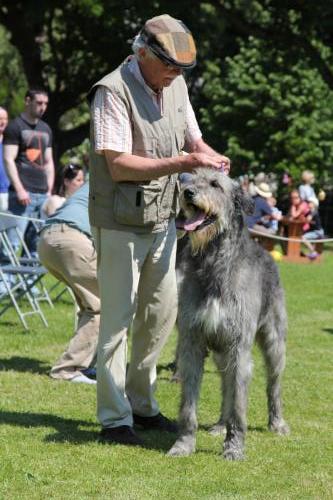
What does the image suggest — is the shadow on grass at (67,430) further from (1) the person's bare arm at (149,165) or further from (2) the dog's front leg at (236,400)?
(1) the person's bare arm at (149,165)

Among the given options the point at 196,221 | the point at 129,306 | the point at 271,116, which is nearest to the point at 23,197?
the point at 129,306

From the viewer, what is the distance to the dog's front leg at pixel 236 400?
580cm

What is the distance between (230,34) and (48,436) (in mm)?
28150

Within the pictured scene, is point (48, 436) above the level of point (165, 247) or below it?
below

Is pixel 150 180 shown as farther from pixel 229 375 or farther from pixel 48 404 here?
pixel 48 404

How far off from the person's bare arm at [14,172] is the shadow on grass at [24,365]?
3.64m

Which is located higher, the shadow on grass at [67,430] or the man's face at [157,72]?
the man's face at [157,72]

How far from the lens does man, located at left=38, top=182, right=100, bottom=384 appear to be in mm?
7965

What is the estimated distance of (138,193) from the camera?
570 centimetres

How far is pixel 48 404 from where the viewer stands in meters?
7.14

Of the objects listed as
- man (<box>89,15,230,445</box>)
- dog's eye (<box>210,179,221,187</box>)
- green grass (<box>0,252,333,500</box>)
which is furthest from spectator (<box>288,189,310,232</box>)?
dog's eye (<box>210,179,221,187</box>)

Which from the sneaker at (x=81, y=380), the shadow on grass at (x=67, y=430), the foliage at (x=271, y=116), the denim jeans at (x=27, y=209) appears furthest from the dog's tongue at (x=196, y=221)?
Result: the foliage at (x=271, y=116)

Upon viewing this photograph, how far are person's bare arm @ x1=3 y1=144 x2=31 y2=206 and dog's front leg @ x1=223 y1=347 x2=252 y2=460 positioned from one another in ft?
22.4

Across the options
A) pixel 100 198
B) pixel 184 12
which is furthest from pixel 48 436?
pixel 184 12
